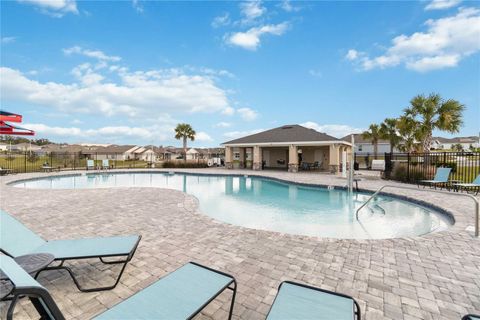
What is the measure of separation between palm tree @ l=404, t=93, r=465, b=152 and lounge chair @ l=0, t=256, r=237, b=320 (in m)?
18.3

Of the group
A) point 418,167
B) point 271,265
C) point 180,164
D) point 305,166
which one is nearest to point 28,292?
point 271,265

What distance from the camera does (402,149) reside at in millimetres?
25828

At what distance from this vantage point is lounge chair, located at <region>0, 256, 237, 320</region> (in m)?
1.51

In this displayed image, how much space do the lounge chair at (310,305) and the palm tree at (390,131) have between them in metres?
30.0

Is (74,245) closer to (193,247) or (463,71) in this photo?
(193,247)

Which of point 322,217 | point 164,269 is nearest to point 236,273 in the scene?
point 164,269

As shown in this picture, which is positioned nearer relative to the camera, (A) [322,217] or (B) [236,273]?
(B) [236,273]

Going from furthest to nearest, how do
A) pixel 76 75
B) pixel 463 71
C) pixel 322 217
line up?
1. pixel 76 75
2. pixel 463 71
3. pixel 322 217

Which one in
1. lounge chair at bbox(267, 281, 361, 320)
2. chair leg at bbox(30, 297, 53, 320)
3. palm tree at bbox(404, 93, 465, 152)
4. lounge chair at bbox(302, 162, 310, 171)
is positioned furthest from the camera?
lounge chair at bbox(302, 162, 310, 171)

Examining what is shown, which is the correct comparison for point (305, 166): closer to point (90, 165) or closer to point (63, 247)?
point (90, 165)

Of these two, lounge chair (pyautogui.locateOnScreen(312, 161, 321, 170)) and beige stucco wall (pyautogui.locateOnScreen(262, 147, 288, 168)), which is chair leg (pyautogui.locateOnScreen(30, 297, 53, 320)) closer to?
lounge chair (pyautogui.locateOnScreen(312, 161, 321, 170))

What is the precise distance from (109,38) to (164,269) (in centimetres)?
1538

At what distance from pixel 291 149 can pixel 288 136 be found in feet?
7.36

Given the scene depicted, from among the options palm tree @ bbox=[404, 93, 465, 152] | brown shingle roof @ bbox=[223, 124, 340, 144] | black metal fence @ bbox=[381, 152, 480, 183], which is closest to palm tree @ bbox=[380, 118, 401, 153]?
brown shingle roof @ bbox=[223, 124, 340, 144]
